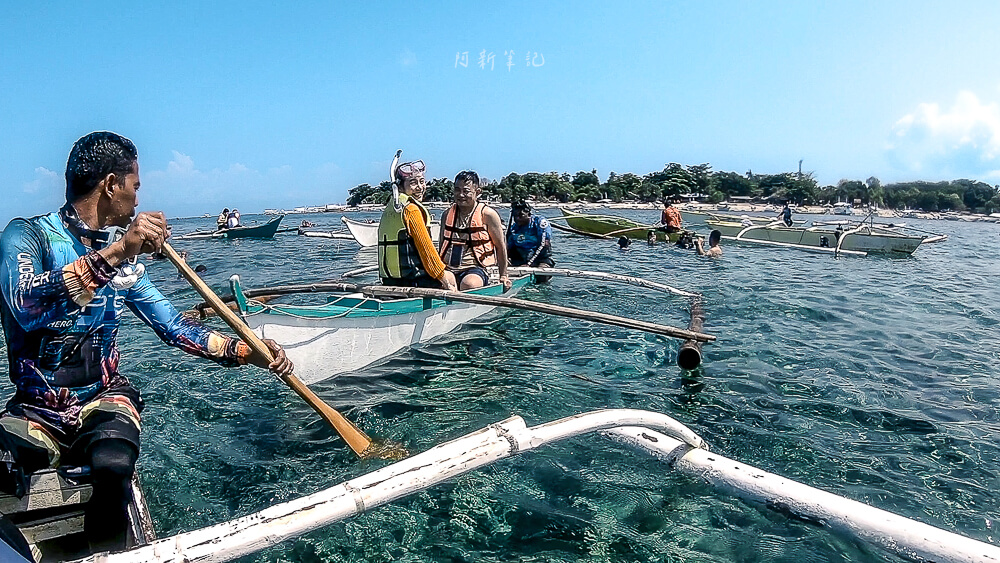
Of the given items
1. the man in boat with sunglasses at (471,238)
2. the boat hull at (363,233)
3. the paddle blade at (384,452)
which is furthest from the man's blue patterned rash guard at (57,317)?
the boat hull at (363,233)

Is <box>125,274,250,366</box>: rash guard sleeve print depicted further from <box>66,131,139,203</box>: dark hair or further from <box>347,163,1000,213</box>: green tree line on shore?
<box>347,163,1000,213</box>: green tree line on shore

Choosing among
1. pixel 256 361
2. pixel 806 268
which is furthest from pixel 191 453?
pixel 806 268

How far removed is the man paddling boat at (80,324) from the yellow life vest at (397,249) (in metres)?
4.71

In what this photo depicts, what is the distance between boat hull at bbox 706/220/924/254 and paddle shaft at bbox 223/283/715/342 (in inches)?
743

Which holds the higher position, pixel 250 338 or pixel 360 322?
pixel 250 338

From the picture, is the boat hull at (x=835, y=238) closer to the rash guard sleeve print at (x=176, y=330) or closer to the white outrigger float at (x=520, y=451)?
the white outrigger float at (x=520, y=451)

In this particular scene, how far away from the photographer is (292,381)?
378 centimetres

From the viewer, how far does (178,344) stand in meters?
2.96

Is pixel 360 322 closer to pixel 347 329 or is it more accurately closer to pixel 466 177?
pixel 347 329

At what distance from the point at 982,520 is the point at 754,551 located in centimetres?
179

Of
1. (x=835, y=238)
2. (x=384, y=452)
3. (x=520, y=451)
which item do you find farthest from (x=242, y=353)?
(x=835, y=238)

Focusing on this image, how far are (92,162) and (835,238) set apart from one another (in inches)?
980

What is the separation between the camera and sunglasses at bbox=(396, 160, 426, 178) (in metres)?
7.36

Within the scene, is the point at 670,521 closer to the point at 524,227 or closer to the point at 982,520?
the point at 982,520
